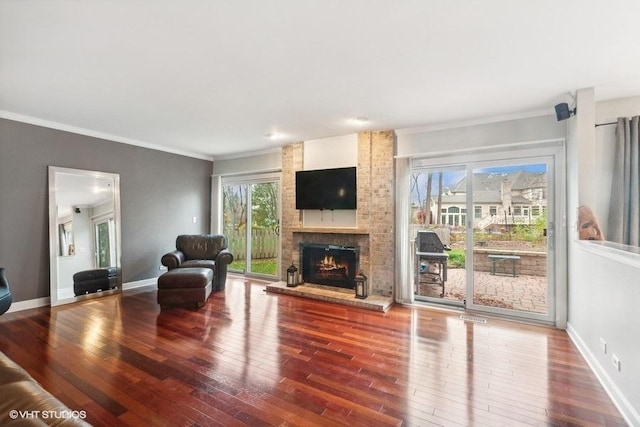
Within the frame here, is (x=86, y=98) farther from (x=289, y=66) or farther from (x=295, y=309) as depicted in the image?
(x=295, y=309)

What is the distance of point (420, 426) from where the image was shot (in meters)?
1.82

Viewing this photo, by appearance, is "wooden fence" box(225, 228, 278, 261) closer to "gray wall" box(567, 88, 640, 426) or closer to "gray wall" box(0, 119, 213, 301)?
"gray wall" box(0, 119, 213, 301)

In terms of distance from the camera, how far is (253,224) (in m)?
6.20

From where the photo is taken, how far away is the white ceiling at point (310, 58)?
1.91 meters

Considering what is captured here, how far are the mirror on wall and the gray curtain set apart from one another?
6671 millimetres

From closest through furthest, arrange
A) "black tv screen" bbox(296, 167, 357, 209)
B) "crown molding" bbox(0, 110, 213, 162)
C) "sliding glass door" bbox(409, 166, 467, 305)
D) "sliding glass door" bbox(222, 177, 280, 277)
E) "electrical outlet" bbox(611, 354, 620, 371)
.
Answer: "electrical outlet" bbox(611, 354, 620, 371) < "crown molding" bbox(0, 110, 213, 162) < "sliding glass door" bbox(409, 166, 467, 305) < "black tv screen" bbox(296, 167, 357, 209) < "sliding glass door" bbox(222, 177, 280, 277)

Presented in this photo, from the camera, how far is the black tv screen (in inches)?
184

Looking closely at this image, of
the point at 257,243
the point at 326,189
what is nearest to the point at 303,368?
the point at 326,189

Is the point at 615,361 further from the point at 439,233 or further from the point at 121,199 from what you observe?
the point at 121,199

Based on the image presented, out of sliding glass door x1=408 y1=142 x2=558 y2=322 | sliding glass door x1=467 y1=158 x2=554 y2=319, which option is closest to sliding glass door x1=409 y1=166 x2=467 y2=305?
sliding glass door x1=408 y1=142 x2=558 y2=322

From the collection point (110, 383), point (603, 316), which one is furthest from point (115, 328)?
point (603, 316)

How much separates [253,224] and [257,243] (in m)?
0.41

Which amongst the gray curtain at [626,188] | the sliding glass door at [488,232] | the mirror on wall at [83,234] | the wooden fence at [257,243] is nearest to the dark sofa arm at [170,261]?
the mirror on wall at [83,234]

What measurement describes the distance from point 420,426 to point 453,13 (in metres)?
2.59
